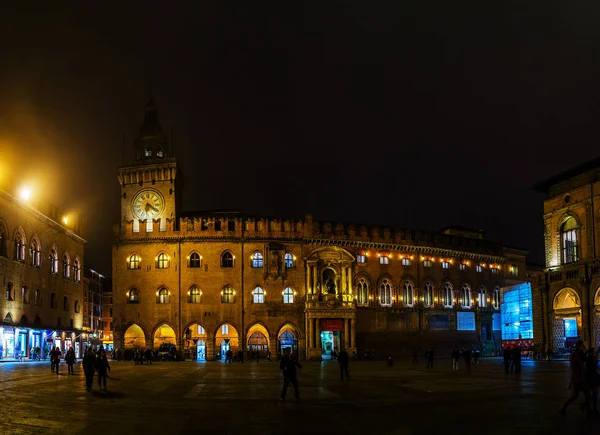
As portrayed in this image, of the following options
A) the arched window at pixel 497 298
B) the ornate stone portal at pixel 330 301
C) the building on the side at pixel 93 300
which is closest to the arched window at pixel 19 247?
the ornate stone portal at pixel 330 301

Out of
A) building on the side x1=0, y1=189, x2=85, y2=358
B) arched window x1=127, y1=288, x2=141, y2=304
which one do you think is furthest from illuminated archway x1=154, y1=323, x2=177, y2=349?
building on the side x1=0, y1=189, x2=85, y2=358

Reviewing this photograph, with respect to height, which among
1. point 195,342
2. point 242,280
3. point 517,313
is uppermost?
point 242,280

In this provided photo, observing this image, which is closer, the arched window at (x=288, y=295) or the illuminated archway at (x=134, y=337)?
the illuminated archway at (x=134, y=337)

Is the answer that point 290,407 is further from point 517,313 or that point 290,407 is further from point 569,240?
point 517,313

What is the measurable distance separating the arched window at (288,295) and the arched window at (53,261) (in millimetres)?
21754

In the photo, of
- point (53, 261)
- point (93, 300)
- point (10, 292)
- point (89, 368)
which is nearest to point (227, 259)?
point (53, 261)

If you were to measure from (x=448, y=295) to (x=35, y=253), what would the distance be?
→ 1772 inches

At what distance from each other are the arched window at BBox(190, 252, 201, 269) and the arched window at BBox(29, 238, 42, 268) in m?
15.3

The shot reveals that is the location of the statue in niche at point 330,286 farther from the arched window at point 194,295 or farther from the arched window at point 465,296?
the arched window at point 465,296

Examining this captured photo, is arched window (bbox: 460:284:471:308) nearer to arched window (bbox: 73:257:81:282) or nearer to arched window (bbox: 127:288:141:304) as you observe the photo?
arched window (bbox: 127:288:141:304)

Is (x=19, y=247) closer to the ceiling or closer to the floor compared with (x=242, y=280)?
closer to the ceiling

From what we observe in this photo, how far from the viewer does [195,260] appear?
70000 mm

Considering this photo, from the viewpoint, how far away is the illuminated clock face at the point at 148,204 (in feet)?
234

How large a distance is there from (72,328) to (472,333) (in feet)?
144
